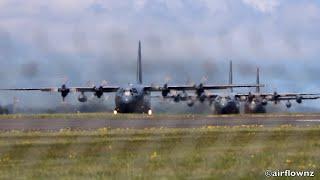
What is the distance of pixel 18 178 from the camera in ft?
48.3

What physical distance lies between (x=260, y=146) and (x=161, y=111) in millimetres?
49818

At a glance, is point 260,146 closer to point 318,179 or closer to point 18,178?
point 318,179

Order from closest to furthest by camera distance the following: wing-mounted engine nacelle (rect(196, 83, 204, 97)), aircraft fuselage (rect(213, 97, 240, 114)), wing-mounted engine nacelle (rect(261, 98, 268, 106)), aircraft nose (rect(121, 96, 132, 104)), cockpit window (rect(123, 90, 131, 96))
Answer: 1. aircraft nose (rect(121, 96, 132, 104))
2. cockpit window (rect(123, 90, 131, 96))
3. aircraft fuselage (rect(213, 97, 240, 114))
4. wing-mounted engine nacelle (rect(196, 83, 204, 97))
5. wing-mounted engine nacelle (rect(261, 98, 268, 106))

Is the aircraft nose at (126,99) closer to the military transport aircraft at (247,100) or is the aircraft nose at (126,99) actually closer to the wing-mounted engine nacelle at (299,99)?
the military transport aircraft at (247,100)

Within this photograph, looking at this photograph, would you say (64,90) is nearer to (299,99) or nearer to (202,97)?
(202,97)

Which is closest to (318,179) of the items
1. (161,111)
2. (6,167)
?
(6,167)

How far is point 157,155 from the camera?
1930 centimetres

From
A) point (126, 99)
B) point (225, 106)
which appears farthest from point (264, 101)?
point (126, 99)

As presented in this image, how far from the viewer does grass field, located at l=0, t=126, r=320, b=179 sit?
1551cm

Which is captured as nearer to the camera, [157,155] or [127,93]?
[157,155]

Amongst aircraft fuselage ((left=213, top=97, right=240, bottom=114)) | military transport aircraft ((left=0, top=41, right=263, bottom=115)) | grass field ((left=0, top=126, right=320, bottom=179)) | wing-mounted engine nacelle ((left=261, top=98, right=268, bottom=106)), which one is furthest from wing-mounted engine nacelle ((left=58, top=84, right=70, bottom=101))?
grass field ((left=0, top=126, right=320, bottom=179))

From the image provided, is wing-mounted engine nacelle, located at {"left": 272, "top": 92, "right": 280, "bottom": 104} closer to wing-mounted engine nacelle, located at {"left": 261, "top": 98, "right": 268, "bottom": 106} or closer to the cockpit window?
wing-mounted engine nacelle, located at {"left": 261, "top": 98, "right": 268, "bottom": 106}

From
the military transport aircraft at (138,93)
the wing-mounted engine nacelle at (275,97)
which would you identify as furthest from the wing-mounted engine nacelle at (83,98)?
the wing-mounted engine nacelle at (275,97)

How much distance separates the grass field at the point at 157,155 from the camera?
15.5 metres
